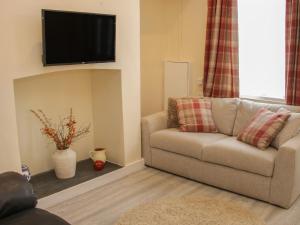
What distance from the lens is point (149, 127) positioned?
409cm

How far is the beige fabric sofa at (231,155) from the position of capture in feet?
10.2

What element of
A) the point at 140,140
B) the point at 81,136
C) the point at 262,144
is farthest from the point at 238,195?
the point at 81,136

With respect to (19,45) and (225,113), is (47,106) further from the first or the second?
(225,113)

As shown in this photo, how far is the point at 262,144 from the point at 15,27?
98.8 inches

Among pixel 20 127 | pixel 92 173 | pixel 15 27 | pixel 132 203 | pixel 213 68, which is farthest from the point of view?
pixel 213 68

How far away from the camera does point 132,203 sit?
3.30m

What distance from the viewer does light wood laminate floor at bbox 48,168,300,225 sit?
119 inches

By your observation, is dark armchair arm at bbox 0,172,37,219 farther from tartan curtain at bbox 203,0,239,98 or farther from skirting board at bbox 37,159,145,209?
tartan curtain at bbox 203,0,239,98

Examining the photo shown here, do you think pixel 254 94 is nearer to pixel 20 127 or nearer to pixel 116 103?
pixel 116 103

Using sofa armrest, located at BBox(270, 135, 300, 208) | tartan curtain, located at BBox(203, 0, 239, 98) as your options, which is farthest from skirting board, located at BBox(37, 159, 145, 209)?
sofa armrest, located at BBox(270, 135, 300, 208)

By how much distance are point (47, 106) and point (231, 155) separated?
6.62ft

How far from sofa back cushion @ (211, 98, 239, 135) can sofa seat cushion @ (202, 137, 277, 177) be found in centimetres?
36

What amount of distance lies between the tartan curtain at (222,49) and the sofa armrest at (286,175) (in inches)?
55.3

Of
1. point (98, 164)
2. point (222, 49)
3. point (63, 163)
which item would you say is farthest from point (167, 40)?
point (63, 163)
